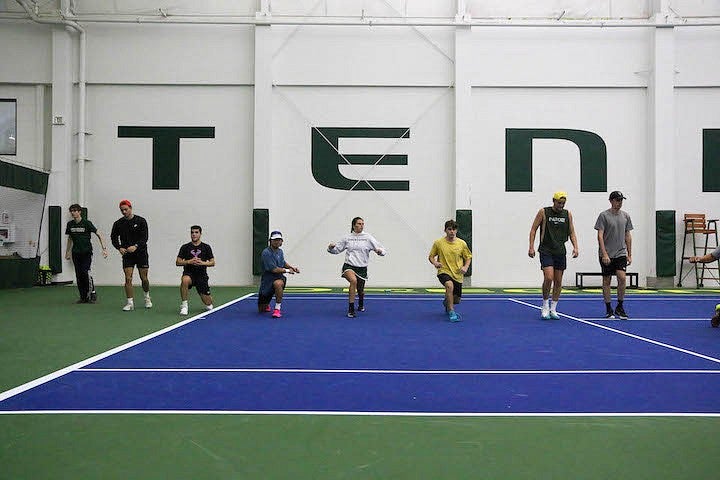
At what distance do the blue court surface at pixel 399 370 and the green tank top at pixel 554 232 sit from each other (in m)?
1.09

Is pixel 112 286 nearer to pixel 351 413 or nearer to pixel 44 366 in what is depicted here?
pixel 44 366

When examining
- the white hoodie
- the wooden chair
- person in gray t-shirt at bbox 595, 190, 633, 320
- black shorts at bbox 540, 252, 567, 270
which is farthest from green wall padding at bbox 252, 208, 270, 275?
the wooden chair

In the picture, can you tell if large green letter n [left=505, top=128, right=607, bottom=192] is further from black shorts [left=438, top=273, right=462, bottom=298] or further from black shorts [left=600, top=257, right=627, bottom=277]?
black shorts [left=438, top=273, right=462, bottom=298]

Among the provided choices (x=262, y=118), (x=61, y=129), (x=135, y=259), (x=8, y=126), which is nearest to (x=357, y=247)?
(x=135, y=259)

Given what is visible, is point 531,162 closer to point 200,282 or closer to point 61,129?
point 200,282

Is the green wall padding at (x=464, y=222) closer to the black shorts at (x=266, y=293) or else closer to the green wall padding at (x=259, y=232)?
the green wall padding at (x=259, y=232)

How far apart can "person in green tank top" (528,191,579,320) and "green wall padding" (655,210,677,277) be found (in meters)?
9.64

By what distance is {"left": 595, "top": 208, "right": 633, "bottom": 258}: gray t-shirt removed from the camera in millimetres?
9086

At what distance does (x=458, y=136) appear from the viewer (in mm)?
17375

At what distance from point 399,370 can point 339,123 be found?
43.8 ft

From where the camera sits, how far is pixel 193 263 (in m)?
9.57

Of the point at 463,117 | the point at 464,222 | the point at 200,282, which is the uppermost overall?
the point at 463,117

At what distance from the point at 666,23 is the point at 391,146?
8.77m

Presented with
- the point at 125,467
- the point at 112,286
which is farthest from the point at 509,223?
the point at 125,467
